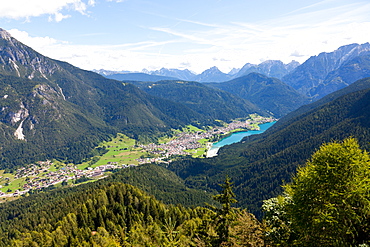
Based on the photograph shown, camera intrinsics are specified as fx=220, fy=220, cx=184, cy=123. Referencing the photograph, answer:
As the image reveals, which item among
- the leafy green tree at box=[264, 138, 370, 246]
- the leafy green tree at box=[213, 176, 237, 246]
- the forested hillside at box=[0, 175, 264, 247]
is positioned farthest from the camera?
the forested hillside at box=[0, 175, 264, 247]

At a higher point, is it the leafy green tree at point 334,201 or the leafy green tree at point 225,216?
the leafy green tree at point 334,201

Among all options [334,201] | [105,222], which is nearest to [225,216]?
[334,201]

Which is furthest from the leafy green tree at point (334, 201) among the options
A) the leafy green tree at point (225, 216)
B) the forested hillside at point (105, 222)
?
the forested hillside at point (105, 222)

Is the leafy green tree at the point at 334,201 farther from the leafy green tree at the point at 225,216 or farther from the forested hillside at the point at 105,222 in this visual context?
the forested hillside at the point at 105,222

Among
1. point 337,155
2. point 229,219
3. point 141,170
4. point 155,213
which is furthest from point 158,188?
point 337,155

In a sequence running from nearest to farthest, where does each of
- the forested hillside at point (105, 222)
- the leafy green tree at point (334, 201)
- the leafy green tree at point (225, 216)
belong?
the leafy green tree at point (334, 201) → the leafy green tree at point (225, 216) → the forested hillside at point (105, 222)

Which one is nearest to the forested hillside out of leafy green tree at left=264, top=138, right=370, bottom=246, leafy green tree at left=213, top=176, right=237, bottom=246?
leafy green tree at left=213, top=176, right=237, bottom=246

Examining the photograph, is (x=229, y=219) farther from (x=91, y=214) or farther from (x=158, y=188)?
(x=158, y=188)

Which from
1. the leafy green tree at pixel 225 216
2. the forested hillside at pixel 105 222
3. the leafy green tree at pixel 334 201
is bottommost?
the forested hillside at pixel 105 222

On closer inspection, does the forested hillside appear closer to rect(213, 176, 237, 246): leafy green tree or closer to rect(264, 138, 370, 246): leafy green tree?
rect(213, 176, 237, 246): leafy green tree
